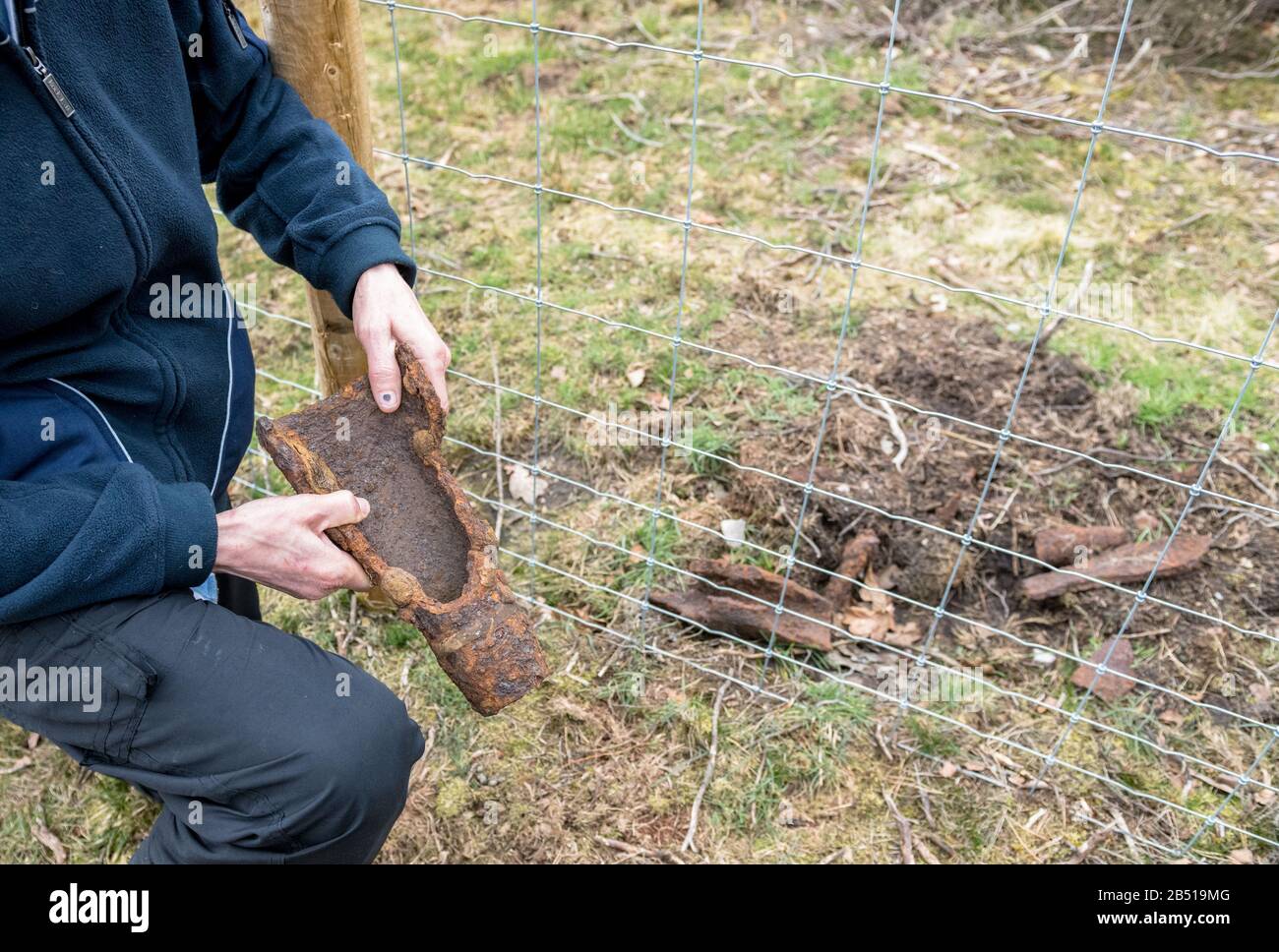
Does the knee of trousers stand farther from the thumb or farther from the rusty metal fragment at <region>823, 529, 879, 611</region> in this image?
the rusty metal fragment at <region>823, 529, 879, 611</region>

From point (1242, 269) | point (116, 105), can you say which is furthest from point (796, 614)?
point (1242, 269)

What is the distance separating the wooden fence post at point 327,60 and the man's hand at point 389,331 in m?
0.47

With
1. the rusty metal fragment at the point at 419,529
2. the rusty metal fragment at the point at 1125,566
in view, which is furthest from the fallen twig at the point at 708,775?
the rusty metal fragment at the point at 1125,566

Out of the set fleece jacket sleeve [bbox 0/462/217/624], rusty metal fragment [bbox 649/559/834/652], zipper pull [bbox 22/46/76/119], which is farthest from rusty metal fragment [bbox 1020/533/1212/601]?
zipper pull [bbox 22/46/76/119]

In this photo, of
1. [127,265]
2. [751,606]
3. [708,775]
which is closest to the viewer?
[127,265]

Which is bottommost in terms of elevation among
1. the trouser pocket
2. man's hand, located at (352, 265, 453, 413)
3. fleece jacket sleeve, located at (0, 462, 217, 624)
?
the trouser pocket

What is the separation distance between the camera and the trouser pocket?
1725 mm

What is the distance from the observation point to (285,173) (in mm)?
2082

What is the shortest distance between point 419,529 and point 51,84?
0.98 metres

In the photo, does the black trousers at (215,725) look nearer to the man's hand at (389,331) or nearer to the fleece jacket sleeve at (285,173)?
the man's hand at (389,331)

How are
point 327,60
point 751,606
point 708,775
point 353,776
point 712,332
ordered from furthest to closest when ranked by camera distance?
point 712,332 → point 751,606 → point 708,775 → point 327,60 → point 353,776

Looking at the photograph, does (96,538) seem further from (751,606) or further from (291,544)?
(751,606)

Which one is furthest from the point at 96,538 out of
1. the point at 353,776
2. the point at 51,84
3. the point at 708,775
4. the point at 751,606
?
the point at 751,606

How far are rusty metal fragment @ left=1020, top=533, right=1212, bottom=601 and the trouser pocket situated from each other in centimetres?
234
